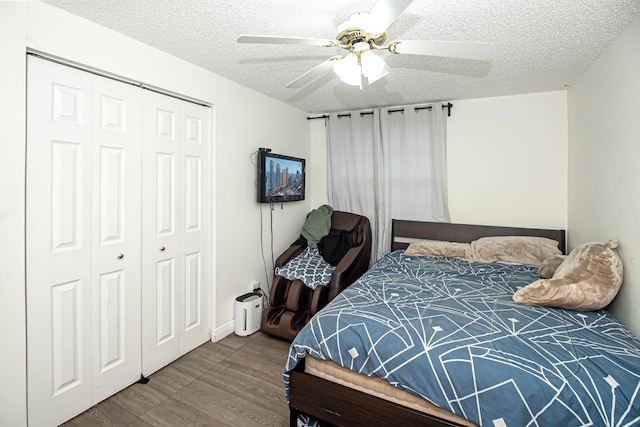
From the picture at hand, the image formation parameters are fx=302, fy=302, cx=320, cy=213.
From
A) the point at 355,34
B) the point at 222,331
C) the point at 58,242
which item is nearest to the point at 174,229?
the point at 58,242

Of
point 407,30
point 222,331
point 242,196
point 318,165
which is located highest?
point 407,30

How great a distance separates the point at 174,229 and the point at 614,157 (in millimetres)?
3293

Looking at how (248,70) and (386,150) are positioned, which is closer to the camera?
(248,70)

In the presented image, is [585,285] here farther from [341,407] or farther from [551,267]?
[341,407]

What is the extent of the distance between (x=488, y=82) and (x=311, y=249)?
251cm

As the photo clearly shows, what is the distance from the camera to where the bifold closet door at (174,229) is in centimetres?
230

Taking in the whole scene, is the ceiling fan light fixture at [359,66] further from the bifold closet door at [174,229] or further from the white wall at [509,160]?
the white wall at [509,160]

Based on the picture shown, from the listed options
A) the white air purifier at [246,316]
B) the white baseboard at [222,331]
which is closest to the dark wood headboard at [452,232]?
the white air purifier at [246,316]

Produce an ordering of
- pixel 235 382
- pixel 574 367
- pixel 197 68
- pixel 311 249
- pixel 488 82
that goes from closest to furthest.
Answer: pixel 574 367 < pixel 235 382 < pixel 197 68 < pixel 488 82 < pixel 311 249

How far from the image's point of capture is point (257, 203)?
10.8 feet

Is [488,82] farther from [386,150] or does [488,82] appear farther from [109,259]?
[109,259]

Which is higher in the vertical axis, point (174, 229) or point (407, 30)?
point (407, 30)

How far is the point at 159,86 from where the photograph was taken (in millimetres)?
2268

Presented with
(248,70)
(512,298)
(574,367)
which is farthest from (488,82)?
(574,367)
